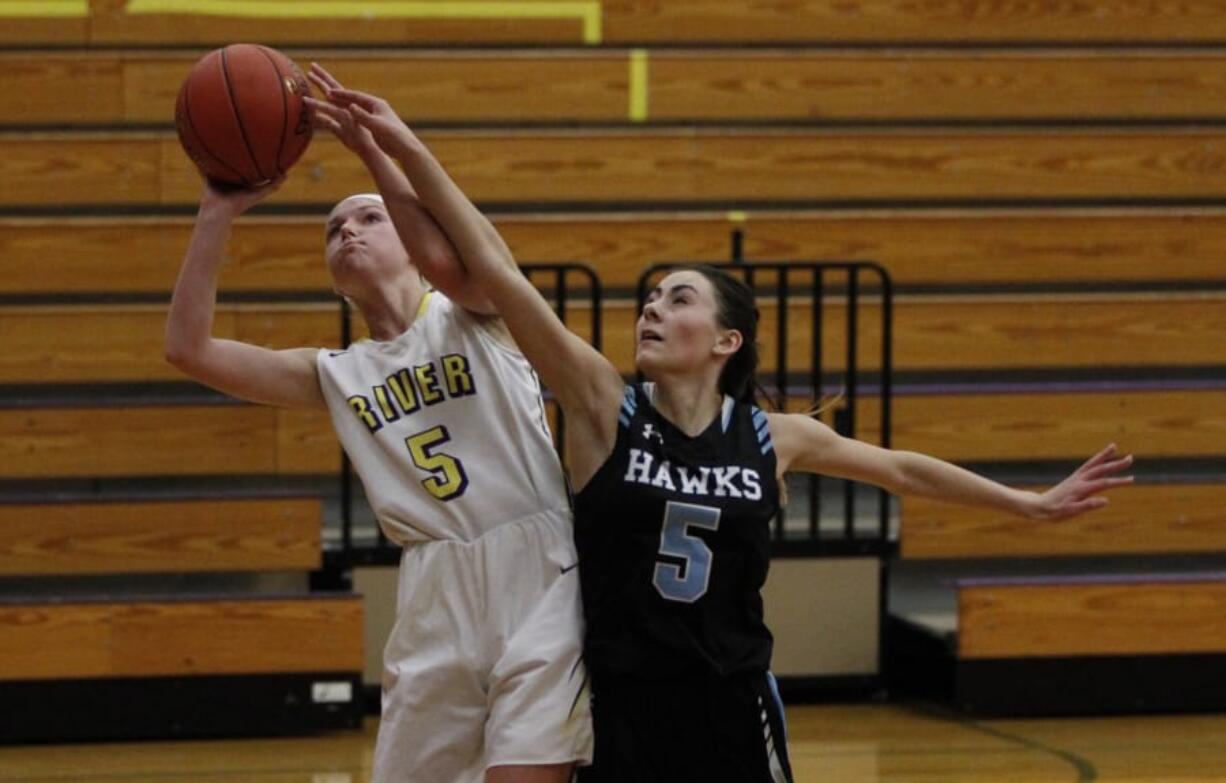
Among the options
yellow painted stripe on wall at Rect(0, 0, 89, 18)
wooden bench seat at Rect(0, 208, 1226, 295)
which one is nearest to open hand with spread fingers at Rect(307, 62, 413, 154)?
wooden bench seat at Rect(0, 208, 1226, 295)

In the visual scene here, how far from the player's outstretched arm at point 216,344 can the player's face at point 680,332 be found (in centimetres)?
57

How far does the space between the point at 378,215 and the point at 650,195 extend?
4.22 metres

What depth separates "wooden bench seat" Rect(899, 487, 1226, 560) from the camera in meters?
6.64

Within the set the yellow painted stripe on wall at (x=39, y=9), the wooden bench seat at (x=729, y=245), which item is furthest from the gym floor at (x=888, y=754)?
the yellow painted stripe on wall at (x=39, y=9)

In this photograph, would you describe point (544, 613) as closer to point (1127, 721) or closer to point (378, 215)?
point (378, 215)

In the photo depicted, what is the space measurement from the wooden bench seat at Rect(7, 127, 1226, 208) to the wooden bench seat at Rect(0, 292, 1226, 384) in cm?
50

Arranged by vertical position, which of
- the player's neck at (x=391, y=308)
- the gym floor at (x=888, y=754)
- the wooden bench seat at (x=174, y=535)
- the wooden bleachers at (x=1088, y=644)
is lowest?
the gym floor at (x=888, y=754)

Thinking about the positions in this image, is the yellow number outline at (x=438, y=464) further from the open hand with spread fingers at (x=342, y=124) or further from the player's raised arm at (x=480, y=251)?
the open hand with spread fingers at (x=342, y=124)

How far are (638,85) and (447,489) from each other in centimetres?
465

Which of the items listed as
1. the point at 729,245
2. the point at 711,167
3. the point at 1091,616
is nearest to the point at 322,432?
the point at 729,245

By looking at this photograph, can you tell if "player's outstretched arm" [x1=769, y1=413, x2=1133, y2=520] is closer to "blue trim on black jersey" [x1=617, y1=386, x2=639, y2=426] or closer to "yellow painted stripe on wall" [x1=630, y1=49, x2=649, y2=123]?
"blue trim on black jersey" [x1=617, y1=386, x2=639, y2=426]

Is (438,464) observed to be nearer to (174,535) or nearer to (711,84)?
(174,535)

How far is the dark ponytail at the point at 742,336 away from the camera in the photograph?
343 cm

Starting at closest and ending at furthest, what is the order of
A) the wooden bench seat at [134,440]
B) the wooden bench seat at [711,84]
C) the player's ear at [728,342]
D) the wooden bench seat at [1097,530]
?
the player's ear at [728,342] → the wooden bench seat at [134,440] → the wooden bench seat at [1097,530] → the wooden bench seat at [711,84]
